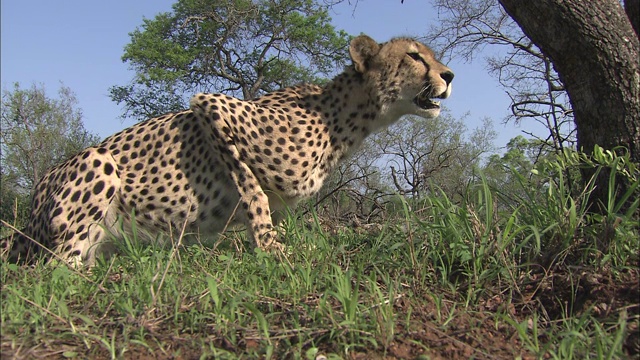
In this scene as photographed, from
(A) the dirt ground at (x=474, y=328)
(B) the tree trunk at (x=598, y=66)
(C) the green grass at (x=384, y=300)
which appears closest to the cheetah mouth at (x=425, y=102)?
(B) the tree trunk at (x=598, y=66)

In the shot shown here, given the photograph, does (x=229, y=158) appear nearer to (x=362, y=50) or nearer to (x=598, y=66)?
(x=362, y=50)

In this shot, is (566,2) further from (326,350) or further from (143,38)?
(143,38)

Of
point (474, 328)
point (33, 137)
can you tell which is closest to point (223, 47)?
point (33, 137)

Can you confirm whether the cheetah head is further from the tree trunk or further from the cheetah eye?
the tree trunk

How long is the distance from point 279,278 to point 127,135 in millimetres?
1915

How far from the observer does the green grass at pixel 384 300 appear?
180cm

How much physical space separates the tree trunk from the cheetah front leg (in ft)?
5.92

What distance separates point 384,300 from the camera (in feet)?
6.73

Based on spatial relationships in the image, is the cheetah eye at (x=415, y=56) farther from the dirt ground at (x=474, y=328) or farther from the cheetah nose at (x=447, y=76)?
the dirt ground at (x=474, y=328)

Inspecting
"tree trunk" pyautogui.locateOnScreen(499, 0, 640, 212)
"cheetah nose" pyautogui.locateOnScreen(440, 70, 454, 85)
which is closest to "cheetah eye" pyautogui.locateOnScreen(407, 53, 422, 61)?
"cheetah nose" pyautogui.locateOnScreen(440, 70, 454, 85)

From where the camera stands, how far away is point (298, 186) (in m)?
3.45

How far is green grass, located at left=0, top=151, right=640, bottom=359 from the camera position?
180cm

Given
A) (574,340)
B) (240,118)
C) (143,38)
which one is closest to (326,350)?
(574,340)

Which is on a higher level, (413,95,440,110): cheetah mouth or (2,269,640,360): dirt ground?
(413,95,440,110): cheetah mouth
